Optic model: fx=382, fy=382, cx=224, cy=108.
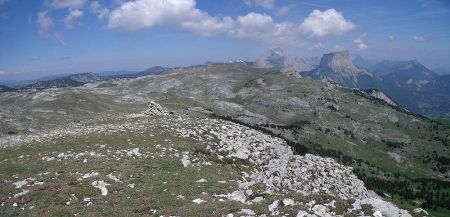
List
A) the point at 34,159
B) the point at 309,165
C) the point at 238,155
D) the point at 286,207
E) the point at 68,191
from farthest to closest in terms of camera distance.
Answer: the point at 309,165 → the point at 238,155 → the point at 34,159 → the point at 68,191 → the point at 286,207

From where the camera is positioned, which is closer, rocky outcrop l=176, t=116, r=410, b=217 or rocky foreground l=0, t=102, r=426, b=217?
rocky foreground l=0, t=102, r=426, b=217

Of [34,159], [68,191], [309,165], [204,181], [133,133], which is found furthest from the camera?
[133,133]

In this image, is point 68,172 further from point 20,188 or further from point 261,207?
point 261,207

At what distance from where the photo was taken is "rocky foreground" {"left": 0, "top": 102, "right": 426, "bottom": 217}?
2548 cm

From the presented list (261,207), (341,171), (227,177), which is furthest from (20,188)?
(341,171)

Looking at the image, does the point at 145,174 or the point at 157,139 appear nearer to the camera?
the point at 145,174

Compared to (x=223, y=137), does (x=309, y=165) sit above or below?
below

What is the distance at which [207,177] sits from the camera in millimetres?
35656

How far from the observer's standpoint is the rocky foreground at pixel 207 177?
25484 mm

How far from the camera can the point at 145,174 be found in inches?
1400

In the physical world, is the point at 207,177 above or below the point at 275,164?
above

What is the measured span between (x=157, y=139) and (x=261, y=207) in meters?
→ 23.8

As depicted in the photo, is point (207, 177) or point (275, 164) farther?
point (275, 164)

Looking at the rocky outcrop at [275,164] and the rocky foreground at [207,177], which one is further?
the rocky outcrop at [275,164]
